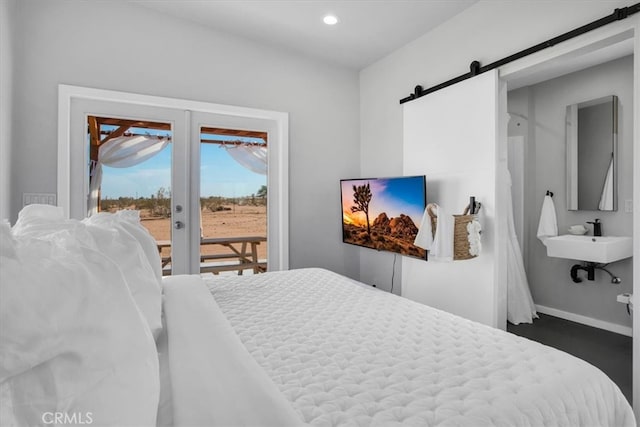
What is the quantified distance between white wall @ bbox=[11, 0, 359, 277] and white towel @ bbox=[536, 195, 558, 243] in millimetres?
1990

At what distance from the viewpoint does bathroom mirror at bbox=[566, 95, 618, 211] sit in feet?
10.8

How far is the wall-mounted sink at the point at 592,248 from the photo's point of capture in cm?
293

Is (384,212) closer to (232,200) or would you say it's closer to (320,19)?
(232,200)

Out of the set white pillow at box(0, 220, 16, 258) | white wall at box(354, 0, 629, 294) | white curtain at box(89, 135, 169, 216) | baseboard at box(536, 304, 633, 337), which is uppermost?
white wall at box(354, 0, 629, 294)

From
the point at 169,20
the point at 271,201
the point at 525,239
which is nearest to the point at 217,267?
the point at 271,201

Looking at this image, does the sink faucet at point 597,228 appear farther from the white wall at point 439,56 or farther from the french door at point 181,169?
the french door at point 181,169

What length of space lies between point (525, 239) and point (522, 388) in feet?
11.6

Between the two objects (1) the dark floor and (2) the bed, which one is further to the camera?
(1) the dark floor

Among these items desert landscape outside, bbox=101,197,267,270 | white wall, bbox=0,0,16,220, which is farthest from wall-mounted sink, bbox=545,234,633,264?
white wall, bbox=0,0,16,220

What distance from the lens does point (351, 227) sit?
3650 millimetres

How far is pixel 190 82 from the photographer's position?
3.07m

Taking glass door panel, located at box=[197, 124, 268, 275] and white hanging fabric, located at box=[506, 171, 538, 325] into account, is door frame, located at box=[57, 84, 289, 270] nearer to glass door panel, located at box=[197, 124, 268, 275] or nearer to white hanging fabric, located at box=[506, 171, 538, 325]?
glass door panel, located at box=[197, 124, 268, 275]

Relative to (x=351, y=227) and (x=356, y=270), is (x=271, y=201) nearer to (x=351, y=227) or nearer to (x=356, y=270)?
(x=351, y=227)

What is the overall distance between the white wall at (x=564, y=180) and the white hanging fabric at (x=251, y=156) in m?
2.85
